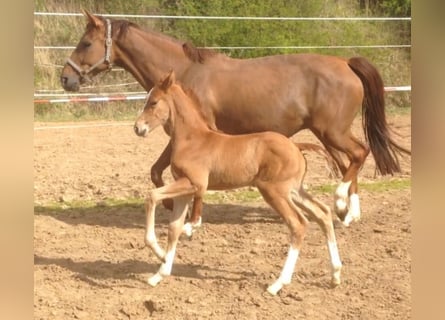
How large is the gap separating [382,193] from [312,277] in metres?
2.68

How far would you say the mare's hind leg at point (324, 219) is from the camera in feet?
13.4

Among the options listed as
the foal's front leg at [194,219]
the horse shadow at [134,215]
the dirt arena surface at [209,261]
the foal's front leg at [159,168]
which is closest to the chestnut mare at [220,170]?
the dirt arena surface at [209,261]

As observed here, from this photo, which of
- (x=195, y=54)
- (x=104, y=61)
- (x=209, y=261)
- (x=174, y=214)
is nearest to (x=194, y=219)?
(x=209, y=261)

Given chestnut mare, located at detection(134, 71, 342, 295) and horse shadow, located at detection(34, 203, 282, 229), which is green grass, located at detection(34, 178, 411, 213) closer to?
horse shadow, located at detection(34, 203, 282, 229)

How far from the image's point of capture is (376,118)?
237 inches

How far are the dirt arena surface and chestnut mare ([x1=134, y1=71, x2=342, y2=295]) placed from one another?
195mm

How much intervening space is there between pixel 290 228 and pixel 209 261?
2.82 feet

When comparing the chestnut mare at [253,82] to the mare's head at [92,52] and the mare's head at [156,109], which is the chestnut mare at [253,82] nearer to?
the mare's head at [92,52]

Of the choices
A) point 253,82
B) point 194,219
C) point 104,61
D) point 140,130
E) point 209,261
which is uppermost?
point 104,61

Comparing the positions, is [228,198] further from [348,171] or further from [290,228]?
[290,228]

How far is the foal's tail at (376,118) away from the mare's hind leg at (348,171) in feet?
0.95

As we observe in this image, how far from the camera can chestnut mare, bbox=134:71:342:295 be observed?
403cm

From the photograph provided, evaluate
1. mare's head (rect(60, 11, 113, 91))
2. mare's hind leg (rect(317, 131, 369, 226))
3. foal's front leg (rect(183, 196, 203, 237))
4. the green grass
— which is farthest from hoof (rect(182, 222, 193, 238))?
mare's head (rect(60, 11, 113, 91))

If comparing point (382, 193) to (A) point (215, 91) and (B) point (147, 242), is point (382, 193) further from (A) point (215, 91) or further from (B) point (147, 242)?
(B) point (147, 242)
